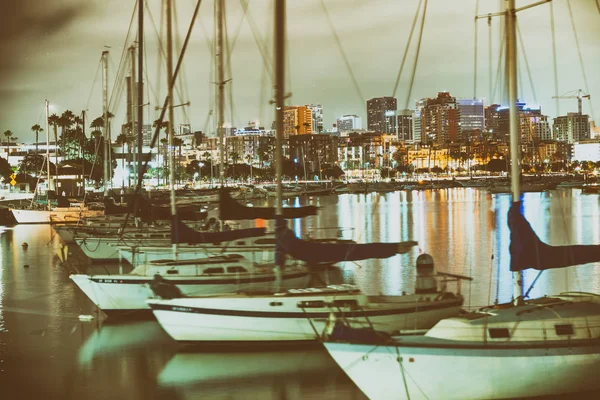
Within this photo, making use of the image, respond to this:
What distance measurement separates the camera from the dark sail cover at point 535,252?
44.5 feet

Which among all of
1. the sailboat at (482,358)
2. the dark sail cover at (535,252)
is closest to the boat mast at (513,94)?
the dark sail cover at (535,252)

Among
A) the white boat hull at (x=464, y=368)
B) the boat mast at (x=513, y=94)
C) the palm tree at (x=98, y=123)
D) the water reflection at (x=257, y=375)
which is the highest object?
the palm tree at (x=98, y=123)

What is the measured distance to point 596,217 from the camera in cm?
6669

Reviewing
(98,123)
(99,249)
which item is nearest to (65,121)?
(98,123)

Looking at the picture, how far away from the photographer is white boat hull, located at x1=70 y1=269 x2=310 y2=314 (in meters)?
19.2

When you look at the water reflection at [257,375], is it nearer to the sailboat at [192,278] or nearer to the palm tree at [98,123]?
the sailboat at [192,278]

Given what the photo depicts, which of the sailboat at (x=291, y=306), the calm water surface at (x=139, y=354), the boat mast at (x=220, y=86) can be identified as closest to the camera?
the calm water surface at (x=139, y=354)

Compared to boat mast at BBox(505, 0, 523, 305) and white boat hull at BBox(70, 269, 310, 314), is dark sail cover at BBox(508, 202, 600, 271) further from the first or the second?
white boat hull at BBox(70, 269, 310, 314)

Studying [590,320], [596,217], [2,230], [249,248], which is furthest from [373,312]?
[596,217]

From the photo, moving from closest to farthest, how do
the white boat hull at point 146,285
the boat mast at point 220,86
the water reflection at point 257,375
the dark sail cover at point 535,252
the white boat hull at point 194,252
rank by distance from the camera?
1. the dark sail cover at point 535,252
2. the water reflection at point 257,375
3. the white boat hull at point 146,285
4. the white boat hull at point 194,252
5. the boat mast at point 220,86

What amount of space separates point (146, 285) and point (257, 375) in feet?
20.1

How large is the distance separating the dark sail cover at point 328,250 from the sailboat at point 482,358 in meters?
3.69

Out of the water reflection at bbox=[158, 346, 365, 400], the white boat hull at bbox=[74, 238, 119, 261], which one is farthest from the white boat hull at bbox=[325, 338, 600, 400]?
the white boat hull at bbox=[74, 238, 119, 261]

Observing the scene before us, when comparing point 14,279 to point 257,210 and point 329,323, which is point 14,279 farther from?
point 329,323
